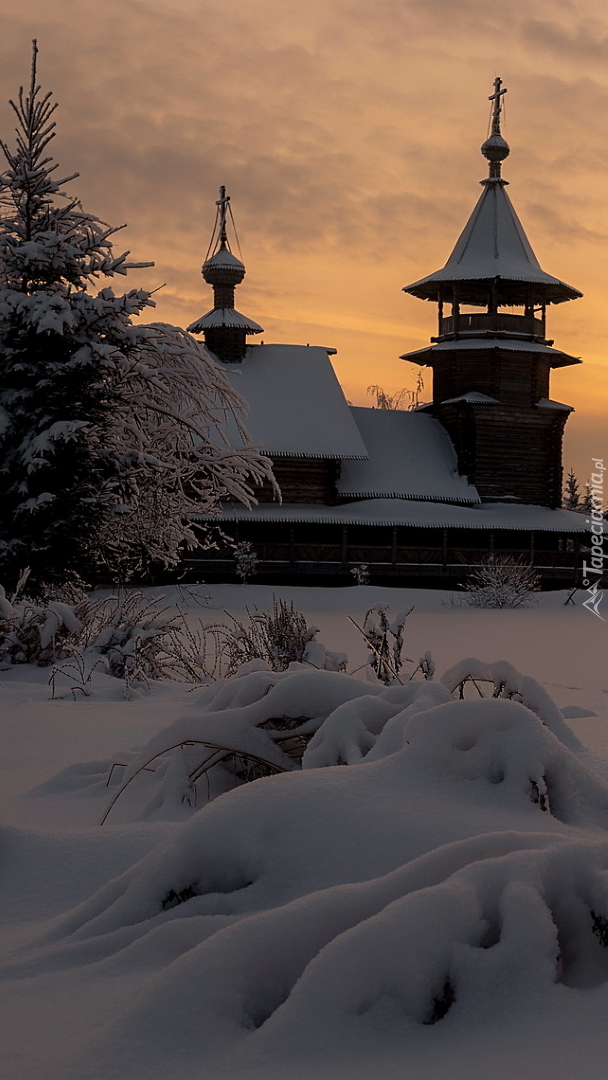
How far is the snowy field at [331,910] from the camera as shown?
4.35 ft

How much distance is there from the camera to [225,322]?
1217 inches

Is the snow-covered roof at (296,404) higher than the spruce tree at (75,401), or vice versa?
the snow-covered roof at (296,404)

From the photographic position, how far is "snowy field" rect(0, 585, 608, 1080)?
4.35 ft

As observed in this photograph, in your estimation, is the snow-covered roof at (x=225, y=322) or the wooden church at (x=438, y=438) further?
the snow-covered roof at (x=225, y=322)

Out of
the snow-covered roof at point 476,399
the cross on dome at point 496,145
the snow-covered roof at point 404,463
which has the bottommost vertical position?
the snow-covered roof at point 404,463

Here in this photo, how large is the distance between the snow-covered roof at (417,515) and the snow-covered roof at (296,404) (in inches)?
68.9

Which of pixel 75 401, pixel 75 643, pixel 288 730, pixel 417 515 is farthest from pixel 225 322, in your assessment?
pixel 288 730

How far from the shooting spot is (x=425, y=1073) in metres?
1.26

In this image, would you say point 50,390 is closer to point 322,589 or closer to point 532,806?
point 532,806

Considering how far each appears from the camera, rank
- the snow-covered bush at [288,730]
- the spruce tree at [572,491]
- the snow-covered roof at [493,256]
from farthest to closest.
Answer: the spruce tree at [572,491] → the snow-covered roof at [493,256] → the snow-covered bush at [288,730]

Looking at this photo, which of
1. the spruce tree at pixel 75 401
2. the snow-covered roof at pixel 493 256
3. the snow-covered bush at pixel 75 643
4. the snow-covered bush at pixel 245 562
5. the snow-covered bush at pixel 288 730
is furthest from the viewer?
the snow-covered roof at pixel 493 256

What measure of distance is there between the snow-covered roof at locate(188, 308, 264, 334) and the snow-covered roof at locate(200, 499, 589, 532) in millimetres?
6271

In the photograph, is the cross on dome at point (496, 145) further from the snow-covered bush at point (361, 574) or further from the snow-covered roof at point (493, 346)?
the snow-covered bush at point (361, 574)

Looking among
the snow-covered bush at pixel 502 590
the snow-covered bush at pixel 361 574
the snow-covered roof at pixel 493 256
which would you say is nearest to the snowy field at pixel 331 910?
the snow-covered bush at pixel 502 590
